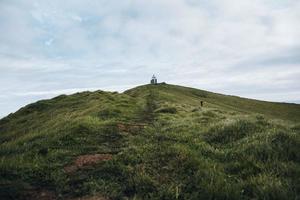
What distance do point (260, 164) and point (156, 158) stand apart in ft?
11.1

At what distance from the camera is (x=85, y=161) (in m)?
12.0

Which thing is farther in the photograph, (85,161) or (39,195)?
(85,161)

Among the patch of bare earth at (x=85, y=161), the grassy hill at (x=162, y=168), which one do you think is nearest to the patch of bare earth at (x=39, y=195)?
the grassy hill at (x=162, y=168)

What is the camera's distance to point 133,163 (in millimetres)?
11484

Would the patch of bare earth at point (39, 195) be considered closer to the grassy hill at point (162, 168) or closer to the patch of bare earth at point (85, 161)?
the grassy hill at point (162, 168)

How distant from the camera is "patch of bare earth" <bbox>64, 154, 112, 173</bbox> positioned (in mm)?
11397

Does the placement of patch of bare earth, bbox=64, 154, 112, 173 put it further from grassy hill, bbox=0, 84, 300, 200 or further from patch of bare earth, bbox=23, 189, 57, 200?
patch of bare earth, bbox=23, 189, 57, 200

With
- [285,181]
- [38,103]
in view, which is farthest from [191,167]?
[38,103]

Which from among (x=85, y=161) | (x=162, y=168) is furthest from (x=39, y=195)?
(x=162, y=168)

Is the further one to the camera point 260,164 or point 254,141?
point 254,141

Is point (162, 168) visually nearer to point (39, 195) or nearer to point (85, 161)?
point (85, 161)

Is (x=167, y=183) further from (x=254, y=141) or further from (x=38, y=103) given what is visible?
(x=38, y=103)

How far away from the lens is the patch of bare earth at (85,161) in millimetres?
11397

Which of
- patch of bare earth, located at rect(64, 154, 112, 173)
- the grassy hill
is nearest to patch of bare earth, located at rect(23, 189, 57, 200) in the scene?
the grassy hill
